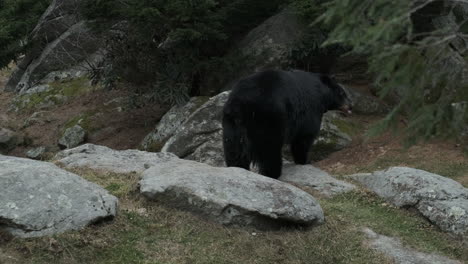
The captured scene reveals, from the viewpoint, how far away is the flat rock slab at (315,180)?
8.40 m

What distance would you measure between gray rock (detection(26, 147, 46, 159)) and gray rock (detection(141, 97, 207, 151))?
304cm

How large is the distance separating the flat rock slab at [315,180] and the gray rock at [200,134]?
10.4 feet

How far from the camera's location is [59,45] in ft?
67.8

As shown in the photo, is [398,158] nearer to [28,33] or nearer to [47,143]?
[47,143]

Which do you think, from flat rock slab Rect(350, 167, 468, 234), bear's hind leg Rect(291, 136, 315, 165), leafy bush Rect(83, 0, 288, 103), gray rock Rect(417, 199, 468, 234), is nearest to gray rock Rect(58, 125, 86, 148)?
leafy bush Rect(83, 0, 288, 103)

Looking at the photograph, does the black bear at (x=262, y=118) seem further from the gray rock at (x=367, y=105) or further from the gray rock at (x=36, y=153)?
the gray rock at (x=36, y=153)

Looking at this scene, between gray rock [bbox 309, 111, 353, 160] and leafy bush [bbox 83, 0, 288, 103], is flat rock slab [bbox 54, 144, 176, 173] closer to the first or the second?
leafy bush [bbox 83, 0, 288, 103]

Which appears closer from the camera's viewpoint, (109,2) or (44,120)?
(109,2)

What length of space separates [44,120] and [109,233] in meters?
13.2

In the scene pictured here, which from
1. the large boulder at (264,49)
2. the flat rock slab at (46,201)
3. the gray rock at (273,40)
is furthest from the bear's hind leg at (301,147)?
the gray rock at (273,40)

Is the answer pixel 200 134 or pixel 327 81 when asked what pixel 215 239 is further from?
pixel 200 134

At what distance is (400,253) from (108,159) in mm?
4690

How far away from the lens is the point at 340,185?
864cm

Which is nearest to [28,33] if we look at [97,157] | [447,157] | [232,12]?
[232,12]
